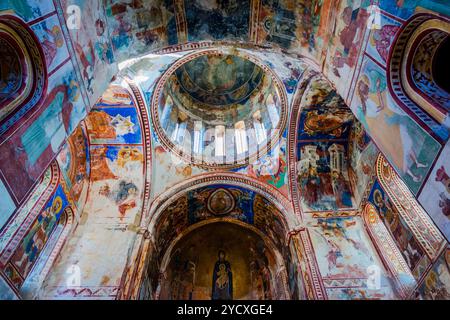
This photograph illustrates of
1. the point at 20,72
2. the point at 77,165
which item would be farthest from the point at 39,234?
the point at 20,72

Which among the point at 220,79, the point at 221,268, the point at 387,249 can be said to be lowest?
the point at 387,249

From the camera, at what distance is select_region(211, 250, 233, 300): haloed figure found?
1318 cm

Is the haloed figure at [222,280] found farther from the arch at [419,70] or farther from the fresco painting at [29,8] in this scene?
the fresco painting at [29,8]

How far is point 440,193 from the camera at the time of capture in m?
3.93

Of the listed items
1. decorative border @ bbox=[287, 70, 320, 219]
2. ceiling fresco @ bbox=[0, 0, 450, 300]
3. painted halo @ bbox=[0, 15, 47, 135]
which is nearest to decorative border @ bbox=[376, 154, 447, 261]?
ceiling fresco @ bbox=[0, 0, 450, 300]

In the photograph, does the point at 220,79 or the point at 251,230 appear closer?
the point at 251,230

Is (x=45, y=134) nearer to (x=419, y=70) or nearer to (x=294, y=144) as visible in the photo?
(x=419, y=70)

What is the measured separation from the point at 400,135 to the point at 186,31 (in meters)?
5.89

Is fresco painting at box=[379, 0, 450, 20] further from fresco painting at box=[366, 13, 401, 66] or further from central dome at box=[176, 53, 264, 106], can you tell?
central dome at box=[176, 53, 264, 106]

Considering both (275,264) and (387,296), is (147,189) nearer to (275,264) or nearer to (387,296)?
(275,264)

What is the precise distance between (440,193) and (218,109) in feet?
41.7

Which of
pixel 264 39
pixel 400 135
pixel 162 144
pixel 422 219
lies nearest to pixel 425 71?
pixel 400 135

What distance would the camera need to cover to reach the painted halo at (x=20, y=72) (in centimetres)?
432
